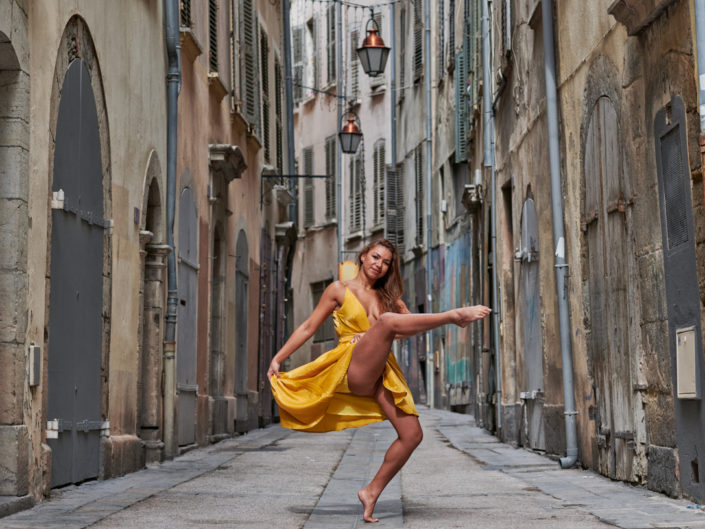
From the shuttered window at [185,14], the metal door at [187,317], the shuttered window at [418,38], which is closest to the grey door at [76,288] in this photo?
the metal door at [187,317]

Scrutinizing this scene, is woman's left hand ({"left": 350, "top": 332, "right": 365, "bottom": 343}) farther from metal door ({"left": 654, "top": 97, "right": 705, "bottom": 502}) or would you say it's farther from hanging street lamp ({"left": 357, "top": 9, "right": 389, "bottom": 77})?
hanging street lamp ({"left": 357, "top": 9, "right": 389, "bottom": 77})

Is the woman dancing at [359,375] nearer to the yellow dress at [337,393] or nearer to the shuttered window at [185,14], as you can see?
the yellow dress at [337,393]

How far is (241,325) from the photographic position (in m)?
19.6

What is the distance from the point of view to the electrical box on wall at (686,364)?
743cm

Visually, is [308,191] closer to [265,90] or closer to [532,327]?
[265,90]

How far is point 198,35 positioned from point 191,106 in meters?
0.95

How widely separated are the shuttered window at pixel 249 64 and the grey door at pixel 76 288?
30.4 ft

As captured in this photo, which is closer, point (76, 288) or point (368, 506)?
point (368, 506)

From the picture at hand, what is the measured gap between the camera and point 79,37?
9398 mm

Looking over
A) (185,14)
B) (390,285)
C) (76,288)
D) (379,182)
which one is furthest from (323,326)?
(390,285)

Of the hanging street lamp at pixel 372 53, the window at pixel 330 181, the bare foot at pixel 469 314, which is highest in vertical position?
the window at pixel 330 181

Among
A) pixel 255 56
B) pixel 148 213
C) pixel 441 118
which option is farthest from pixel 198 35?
pixel 441 118

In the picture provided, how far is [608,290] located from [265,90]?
13393mm

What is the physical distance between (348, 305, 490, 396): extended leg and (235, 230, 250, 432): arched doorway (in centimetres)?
1144
